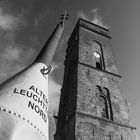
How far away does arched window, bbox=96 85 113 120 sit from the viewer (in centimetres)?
1082

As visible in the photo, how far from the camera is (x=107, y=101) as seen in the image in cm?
1188

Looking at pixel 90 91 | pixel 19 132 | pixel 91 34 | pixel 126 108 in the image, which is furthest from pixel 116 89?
pixel 19 132

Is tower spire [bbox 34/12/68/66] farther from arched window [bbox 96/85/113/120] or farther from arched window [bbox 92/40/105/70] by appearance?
arched window [bbox 92/40/105/70]

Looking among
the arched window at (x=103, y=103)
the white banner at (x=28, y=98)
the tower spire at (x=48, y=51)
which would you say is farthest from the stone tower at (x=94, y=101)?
the white banner at (x=28, y=98)

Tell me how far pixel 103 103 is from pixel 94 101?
1.03 m

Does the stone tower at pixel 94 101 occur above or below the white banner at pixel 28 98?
above

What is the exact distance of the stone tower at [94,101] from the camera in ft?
30.5

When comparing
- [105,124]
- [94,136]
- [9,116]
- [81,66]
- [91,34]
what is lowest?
[9,116]

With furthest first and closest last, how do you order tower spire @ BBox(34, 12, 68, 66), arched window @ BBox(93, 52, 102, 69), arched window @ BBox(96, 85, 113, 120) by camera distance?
arched window @ BBox(93, 52, 102, 69) → arched window @ BBox(96, 85, 113, 120) → tower spire @ BBox(34, 12, 68, 66)

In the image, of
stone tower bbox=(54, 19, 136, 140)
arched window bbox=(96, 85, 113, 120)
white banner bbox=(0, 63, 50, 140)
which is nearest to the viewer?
white banner bbox=(0, 63, 50, 140)

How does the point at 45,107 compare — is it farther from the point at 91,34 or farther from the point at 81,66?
the point at 91,34

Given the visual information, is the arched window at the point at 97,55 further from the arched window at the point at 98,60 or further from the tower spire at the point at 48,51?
the tower spire at the point at 48,51

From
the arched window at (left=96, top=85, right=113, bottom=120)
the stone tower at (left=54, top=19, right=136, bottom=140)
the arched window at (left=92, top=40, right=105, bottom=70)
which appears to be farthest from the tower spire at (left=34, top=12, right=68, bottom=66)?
the arched window at (left=92, top=40, right=105, bottom=70)

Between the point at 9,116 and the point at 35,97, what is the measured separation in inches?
24.4
